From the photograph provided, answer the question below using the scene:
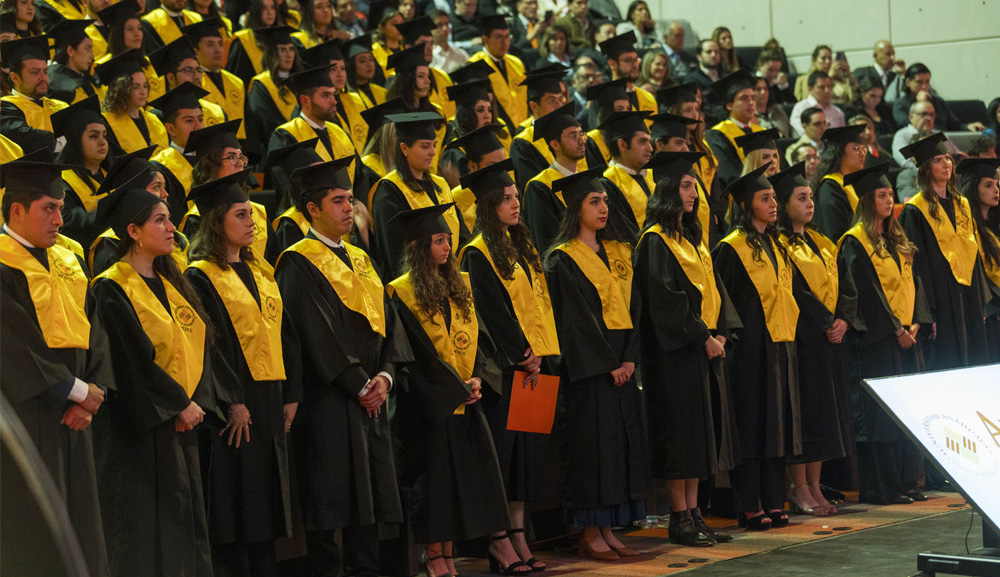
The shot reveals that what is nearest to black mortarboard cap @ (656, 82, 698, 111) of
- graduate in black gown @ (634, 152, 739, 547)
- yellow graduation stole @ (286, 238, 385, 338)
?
graduate in black gown @ (634, 152, 739, 547)

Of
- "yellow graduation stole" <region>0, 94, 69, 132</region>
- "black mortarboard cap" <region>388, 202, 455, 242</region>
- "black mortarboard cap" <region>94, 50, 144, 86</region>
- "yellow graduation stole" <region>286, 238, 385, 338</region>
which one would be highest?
"black mortarboard cap" <region>94, 50, 144, 86</region>

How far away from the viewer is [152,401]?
4.51 m

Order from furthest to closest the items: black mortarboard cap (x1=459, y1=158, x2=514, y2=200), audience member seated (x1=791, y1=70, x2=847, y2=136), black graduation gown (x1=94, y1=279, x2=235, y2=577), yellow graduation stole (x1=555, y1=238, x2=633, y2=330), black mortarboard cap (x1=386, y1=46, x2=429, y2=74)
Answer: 1. audience member seated (x1=791, y1=70, x2=847, y2=136)
2. black mortarboard cap (x1=386, y1=46, x2=429, y2=74)
3. yellow graduation stole (x1=555, y1=238, x2=633, y2=330)
4. black mortarboard cap (x1=459, y1=158, x2=514, y2=200)
5. black graduation gown (x1=94, y1=279, x2=235, y2=577)

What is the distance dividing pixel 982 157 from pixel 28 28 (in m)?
6.90

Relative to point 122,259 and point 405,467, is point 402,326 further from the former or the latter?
point 122,259

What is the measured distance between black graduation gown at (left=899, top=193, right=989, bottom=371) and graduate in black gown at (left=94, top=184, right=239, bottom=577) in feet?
16.9

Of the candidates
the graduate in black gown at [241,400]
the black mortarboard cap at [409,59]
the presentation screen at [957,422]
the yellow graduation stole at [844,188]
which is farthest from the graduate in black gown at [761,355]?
the graduate in black gown at [241,400]

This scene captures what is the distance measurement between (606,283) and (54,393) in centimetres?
292

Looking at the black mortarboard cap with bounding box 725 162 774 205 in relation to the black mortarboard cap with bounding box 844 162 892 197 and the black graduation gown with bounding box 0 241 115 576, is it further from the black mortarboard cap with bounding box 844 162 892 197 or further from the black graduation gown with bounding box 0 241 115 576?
the black graduation gown with bounding box 0 241 115 576

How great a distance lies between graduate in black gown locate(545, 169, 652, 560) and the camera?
5973 mm

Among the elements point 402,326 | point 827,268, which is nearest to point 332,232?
point 402,326

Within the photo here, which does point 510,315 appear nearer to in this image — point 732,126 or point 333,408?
point 333,408

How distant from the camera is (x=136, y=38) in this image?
8.00 m

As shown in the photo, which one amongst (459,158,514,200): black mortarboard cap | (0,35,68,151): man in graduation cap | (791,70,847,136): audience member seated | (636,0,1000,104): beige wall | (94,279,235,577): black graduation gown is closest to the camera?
(94,279,235,577): black graduation gown
